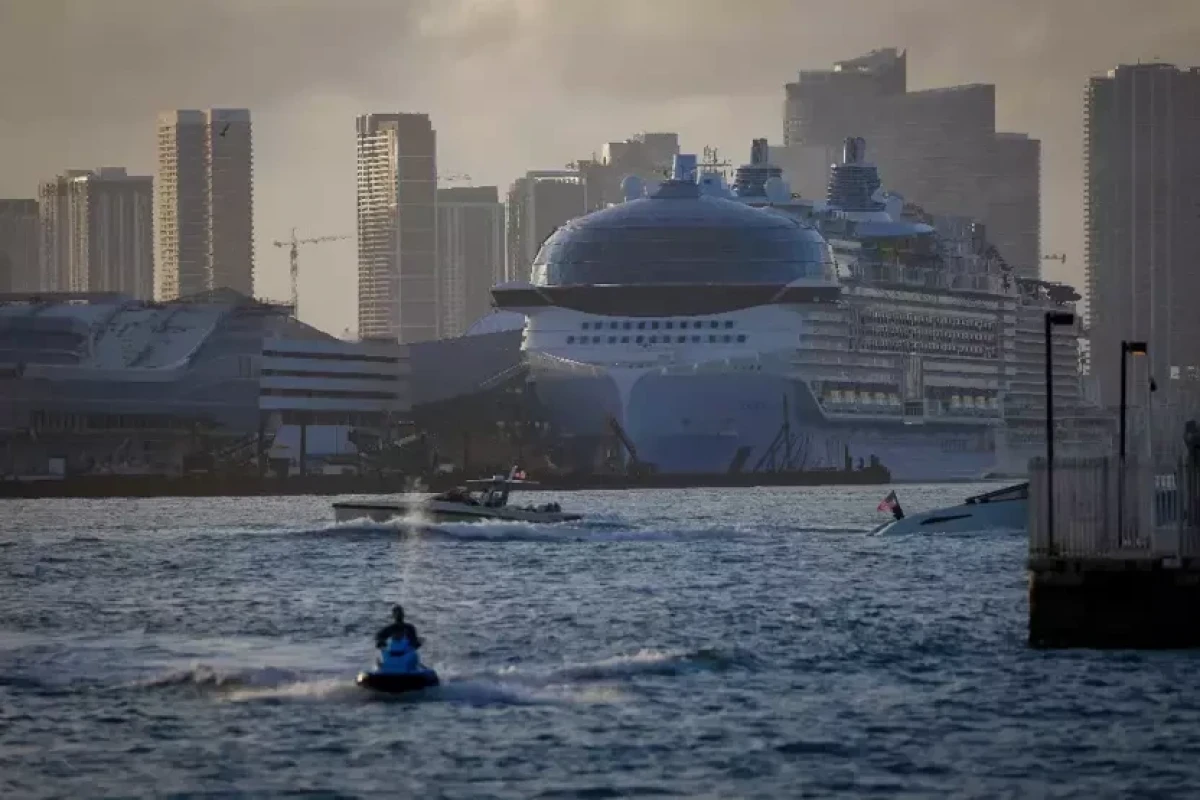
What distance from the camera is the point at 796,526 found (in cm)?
13238

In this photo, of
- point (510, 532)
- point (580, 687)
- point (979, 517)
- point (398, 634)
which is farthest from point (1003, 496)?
point (398, 634)

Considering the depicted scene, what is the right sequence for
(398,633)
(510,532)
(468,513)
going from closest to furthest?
1. (398,633)
2. (510,532)
3. (468,513)

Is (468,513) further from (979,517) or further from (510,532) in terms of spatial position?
(979,517)

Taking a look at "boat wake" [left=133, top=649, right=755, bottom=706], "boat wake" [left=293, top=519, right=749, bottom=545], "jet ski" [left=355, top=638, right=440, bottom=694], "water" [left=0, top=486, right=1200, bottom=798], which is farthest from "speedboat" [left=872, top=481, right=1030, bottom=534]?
"jet ski" [left=355, top=638, right=440, bottom=694]

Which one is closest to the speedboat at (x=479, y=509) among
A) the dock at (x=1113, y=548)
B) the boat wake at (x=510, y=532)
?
the boat wake at (x=510, y=532)

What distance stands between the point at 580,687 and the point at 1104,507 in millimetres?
10576

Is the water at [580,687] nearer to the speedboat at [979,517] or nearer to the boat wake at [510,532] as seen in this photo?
the speedboat at [979,517]

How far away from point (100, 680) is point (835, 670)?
1316 cm

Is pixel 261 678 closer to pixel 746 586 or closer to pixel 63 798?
pixel 63 798

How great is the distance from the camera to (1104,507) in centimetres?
5903

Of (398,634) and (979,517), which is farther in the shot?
(979,517)

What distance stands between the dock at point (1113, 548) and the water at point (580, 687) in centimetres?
74

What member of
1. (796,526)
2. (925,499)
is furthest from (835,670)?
(925,499)

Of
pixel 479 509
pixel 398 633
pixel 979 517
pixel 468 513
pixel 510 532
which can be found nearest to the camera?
pixel 398 633
